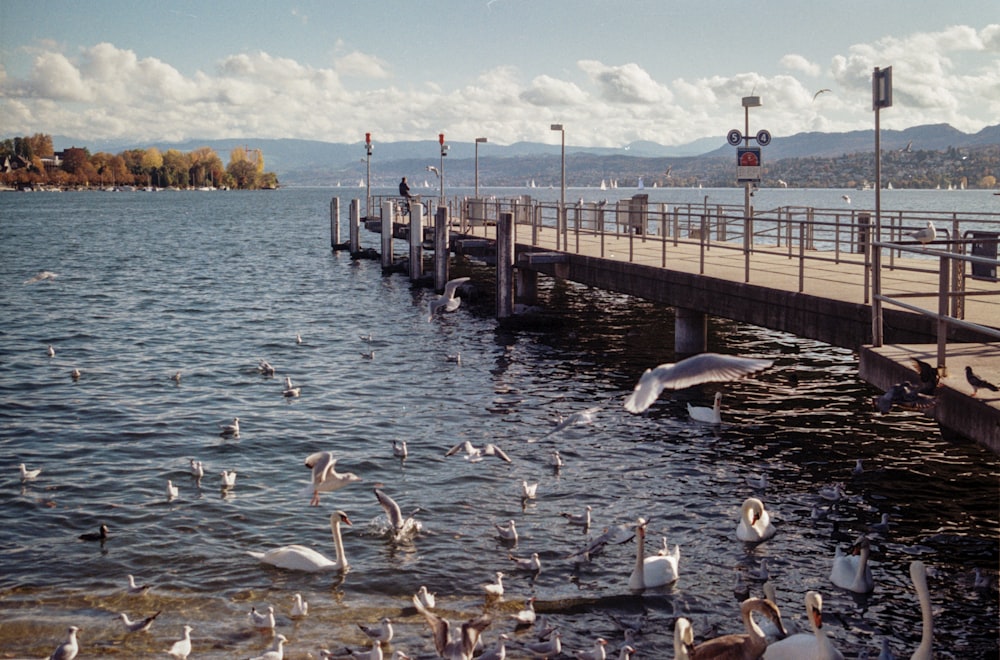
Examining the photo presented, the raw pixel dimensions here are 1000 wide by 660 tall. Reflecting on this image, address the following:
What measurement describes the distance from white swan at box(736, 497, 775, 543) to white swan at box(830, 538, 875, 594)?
1195mm

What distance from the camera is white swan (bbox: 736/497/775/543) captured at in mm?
12602

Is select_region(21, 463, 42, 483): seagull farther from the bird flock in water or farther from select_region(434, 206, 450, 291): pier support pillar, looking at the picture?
select_region(434, 206, 450, 291): pier support pillar

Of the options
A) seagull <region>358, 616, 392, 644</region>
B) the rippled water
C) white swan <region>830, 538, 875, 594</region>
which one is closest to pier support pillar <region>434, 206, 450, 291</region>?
the rippled water

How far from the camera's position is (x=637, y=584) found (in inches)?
450

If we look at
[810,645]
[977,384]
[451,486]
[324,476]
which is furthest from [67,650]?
[977,384]

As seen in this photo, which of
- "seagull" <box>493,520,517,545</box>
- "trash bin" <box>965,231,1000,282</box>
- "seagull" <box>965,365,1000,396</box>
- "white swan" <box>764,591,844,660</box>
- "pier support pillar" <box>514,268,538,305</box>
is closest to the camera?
"white swan" <box>764,591,844,660</box>

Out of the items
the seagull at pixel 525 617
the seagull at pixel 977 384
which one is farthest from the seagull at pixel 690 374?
the seagull at pixel 525 617

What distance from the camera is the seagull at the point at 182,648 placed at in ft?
32.8

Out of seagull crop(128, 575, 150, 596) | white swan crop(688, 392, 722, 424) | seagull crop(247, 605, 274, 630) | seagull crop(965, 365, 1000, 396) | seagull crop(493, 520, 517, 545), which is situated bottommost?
seagull crop(128, 575, 150, 596)

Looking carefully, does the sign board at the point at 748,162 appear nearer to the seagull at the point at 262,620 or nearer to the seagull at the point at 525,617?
the seagull at the point at 525,617

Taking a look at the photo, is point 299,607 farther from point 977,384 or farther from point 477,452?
point 977,384

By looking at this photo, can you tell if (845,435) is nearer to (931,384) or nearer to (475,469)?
(475,469)

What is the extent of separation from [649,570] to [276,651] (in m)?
3.98

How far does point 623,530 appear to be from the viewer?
12898mm
